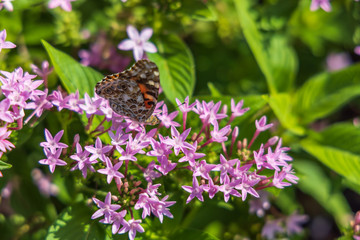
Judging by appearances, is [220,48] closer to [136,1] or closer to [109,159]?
[136,1]

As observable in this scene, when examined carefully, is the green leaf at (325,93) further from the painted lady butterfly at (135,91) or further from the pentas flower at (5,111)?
the pentas flower at (5,111)

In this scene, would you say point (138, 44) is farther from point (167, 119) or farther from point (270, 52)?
point (270, 52)

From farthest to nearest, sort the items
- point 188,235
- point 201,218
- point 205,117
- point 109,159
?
point 201,218 < point 188,235 < point 205,117 < point 109,159

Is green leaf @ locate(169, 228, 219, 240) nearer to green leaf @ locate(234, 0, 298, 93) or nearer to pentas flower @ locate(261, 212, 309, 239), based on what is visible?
pentas flower @ locate(261, 212, 309, 239)

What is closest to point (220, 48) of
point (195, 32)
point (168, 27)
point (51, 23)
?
point (195, 32)

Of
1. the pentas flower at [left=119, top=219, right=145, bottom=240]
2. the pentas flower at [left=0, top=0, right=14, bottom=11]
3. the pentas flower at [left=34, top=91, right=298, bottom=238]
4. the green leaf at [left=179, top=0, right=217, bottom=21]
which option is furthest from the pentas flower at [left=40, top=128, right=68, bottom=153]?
the green leaf at [left=179, top=0, right=217, bottom=21]

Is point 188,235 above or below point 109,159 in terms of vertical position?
below

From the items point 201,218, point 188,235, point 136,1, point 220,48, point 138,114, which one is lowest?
point 201,218
